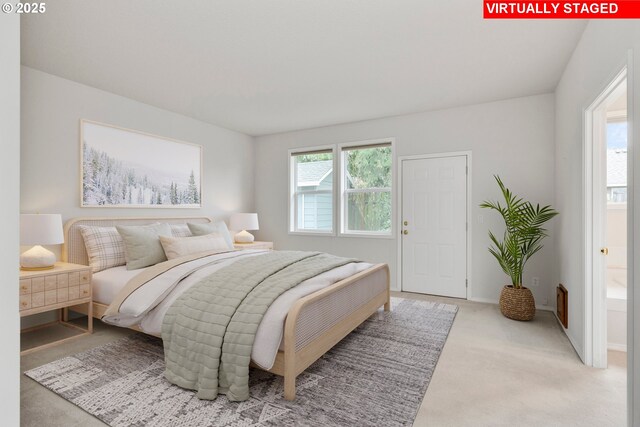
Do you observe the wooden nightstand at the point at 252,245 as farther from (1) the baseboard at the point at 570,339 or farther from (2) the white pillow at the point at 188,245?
(1) the baseboard at the point at 570,339

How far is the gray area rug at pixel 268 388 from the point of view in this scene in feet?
5.90

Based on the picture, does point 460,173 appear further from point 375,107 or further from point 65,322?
point 65,322

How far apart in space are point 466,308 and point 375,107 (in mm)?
2697

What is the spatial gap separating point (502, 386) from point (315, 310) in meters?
1.32

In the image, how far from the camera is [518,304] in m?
A: 3.38

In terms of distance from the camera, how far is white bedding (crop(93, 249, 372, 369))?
6.35 ft

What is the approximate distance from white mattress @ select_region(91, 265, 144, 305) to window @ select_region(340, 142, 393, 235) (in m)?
2.99

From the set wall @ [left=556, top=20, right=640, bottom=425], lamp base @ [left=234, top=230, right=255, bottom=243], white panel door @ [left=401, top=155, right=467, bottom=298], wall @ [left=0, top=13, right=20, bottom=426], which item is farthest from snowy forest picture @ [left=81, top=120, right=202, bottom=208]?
wall @ [left=556, top=20, right=640, bottom=425]

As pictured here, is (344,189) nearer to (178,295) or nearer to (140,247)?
(140,247)

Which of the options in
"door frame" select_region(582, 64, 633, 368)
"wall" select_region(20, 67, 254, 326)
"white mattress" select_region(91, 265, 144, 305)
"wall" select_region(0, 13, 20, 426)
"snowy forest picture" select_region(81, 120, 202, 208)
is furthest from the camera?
"snowy forest picture" select_region(81, 120, 202, 208)

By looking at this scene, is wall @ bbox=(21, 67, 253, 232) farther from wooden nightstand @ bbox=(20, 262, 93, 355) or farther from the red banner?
the red banner

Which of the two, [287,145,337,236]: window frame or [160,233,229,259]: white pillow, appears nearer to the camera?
[160,233,229,259]: white pillow

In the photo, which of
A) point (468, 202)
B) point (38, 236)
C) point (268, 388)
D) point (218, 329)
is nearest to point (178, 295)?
point (218, 329)

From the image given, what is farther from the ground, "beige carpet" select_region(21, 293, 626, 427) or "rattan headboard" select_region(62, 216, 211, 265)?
"rattan headboard" select_region(62, 216, 211, 265)
